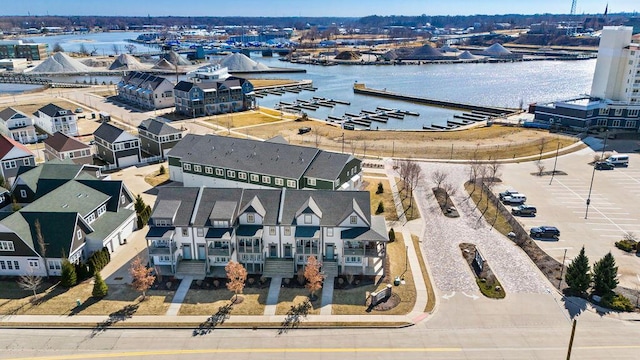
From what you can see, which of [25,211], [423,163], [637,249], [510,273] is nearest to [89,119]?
[25,211]

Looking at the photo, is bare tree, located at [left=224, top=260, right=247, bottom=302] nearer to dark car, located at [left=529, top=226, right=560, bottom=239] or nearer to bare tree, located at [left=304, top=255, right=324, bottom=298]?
bare tree, located at [left=304, top=255, right=324, bottom=298]

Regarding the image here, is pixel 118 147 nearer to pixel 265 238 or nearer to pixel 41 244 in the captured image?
pixel 41 244

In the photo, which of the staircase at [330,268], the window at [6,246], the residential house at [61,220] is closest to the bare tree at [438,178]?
the staircase at [330,268]

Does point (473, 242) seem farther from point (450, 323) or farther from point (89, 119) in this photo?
point (89, 119)

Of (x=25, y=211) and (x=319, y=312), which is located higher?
(x=25, y=211)

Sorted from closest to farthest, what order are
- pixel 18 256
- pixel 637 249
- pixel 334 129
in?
pixel 18 256
pixel 637 249
pixel 334 129

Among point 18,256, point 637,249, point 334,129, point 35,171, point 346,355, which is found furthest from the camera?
point 334,129

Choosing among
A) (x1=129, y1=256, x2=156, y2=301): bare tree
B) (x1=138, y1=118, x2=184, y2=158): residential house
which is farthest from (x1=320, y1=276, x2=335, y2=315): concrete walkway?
(x1=138, y1=118, x2=184, y2=158): residential house
